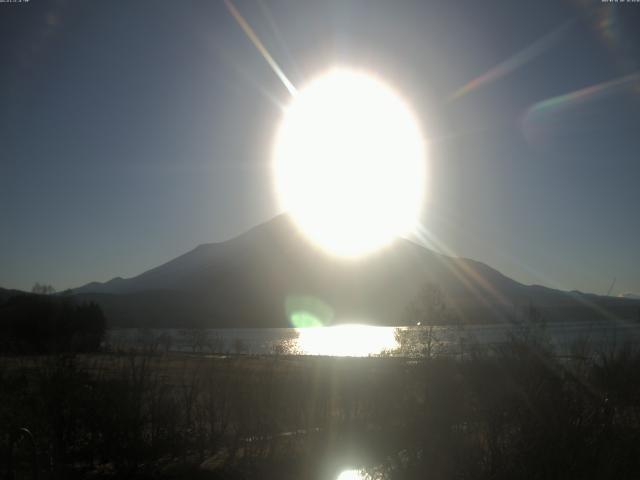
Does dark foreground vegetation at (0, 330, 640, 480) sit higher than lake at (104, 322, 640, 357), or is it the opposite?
lake at (104, 322, 640, 357)

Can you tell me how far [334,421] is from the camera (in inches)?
542

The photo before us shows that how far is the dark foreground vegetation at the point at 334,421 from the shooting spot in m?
6.91

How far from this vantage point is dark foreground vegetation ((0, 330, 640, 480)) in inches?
272

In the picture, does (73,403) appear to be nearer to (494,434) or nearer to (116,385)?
(116,385)

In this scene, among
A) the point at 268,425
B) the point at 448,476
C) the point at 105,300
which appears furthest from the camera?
the point at 105,300

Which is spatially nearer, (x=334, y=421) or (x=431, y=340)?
(x=334, y=421)

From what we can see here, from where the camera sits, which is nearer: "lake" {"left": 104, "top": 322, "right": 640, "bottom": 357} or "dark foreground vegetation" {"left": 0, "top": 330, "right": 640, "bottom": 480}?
"dark foreground vegetation" {"left": 0, "top": 330, "right": 640, "bottom": 480}

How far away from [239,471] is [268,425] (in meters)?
1.32

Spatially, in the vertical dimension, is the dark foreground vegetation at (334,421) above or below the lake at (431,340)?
below

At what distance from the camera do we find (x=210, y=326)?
176m

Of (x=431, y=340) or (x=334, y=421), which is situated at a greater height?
(x=431, y=340)

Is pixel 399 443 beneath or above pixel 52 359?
beneath

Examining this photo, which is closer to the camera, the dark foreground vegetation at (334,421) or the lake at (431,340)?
the dark foreground vegetation at (334,421)

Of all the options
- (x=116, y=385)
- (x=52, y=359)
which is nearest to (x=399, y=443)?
(x=116, y=385)
